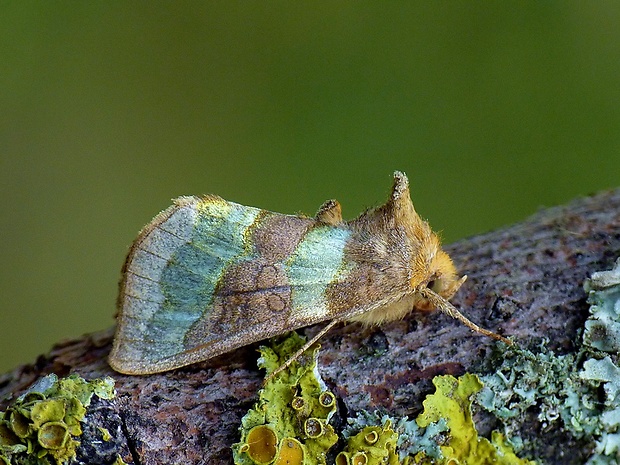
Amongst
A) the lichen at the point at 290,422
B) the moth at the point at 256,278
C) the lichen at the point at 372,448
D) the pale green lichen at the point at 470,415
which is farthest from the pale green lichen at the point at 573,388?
the lichen at the point at 290,422

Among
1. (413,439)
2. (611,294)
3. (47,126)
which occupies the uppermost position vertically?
(47,126)

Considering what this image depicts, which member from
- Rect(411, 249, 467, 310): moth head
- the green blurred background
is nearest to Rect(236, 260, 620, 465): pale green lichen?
Rect(411, 249, 467, 310): moth head

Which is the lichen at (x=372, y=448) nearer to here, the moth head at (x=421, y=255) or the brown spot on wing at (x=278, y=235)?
the moth head at (x=421, y=255)

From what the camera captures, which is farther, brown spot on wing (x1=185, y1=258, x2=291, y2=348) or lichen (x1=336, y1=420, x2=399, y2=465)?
brown spot on wing (x1=185, y1=258, x2=291, y2=348)

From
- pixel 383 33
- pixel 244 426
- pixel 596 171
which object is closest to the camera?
pixel 244 426

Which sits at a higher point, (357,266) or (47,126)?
(47,126)

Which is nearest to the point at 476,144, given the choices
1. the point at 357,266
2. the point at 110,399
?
the point at 357,266

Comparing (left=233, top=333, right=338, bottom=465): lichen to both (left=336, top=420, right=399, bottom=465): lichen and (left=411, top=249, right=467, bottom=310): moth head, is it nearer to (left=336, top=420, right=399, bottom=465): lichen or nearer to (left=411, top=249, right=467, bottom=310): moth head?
(left=336, top=420, right=399, bottom=465): lichen

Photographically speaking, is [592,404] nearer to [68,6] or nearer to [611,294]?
[611,294]
